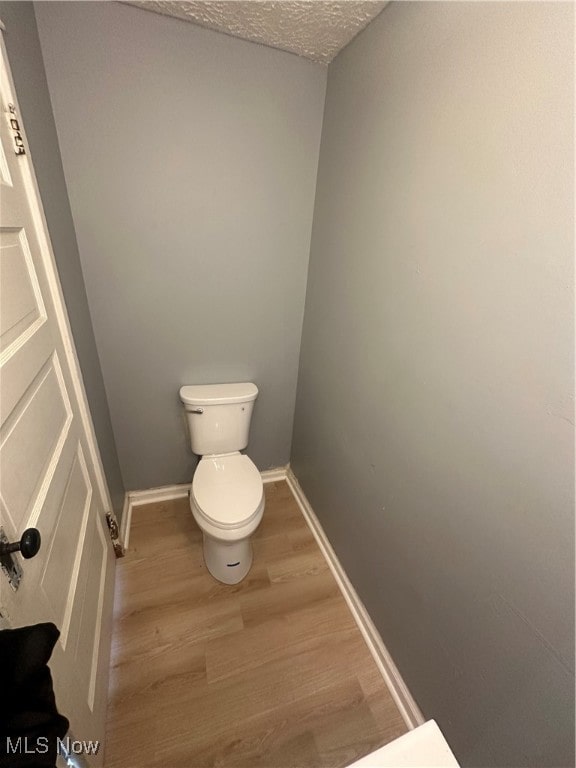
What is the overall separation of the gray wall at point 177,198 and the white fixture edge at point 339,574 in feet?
0.57

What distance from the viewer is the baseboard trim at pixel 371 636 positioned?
110cm

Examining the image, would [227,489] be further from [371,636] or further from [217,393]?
[371,636]

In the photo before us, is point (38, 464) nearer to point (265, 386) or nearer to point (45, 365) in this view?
point (45, 365)

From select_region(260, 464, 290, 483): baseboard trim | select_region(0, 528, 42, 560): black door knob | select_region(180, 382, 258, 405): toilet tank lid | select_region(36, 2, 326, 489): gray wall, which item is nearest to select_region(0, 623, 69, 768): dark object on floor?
select_region(0, 528, 42, 560): black door knob

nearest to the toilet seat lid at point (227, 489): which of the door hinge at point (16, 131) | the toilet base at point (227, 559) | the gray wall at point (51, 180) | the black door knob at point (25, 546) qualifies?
the toilet base at point (227, 559)

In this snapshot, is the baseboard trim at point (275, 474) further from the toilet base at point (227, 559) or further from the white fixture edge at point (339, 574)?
the toilet base at point (227, 559)

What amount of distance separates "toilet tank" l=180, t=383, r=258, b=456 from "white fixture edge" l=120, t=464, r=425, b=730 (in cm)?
48

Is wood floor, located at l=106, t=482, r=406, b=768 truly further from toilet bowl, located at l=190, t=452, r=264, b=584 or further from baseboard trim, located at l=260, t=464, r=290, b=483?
baseboard trim, located at l=260, t=464, r=290, b=483

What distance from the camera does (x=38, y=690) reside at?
464 mm

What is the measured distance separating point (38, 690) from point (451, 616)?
0.96 meters

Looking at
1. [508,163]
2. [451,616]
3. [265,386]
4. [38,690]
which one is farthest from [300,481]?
[508,163]

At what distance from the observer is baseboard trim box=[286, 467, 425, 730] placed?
3.59 feet

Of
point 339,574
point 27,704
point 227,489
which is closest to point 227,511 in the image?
point 227,489

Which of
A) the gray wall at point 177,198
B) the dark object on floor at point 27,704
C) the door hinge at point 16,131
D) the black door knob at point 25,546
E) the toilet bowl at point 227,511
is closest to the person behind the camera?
the dark object on floor at point 27,704
